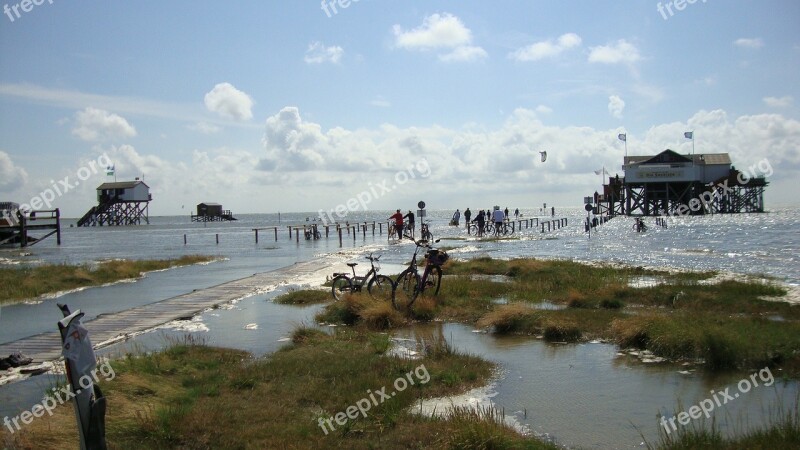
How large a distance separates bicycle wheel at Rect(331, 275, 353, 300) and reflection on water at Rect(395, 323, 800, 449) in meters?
5.78

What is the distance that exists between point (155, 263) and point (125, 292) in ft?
39.3

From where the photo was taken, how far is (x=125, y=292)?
20547mm

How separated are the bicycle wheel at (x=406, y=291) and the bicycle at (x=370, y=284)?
26 cm

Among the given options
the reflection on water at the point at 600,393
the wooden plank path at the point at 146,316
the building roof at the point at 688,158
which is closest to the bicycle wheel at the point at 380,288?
the reflection on water at the point at 600,393

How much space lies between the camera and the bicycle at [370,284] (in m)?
14.6

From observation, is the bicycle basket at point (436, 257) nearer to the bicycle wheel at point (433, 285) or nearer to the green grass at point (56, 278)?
the bicycle wheel at point (433, 285)

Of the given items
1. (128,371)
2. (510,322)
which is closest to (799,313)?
(510,322)

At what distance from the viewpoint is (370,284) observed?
14.9 metres

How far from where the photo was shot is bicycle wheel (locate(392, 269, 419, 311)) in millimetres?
13492

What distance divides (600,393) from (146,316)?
35.2 ft

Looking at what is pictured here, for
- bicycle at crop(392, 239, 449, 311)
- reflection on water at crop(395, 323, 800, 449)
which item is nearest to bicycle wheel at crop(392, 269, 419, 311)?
bicycle at crop(392, 239, 449, 311)

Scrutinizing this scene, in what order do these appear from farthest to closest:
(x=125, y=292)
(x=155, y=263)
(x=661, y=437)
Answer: (x=155, y=263), (x=125, y=292), (x=661, y=437)

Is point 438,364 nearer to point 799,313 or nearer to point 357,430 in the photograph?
point 357,430

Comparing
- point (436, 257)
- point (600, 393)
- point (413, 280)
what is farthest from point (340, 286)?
point (600, 393)
